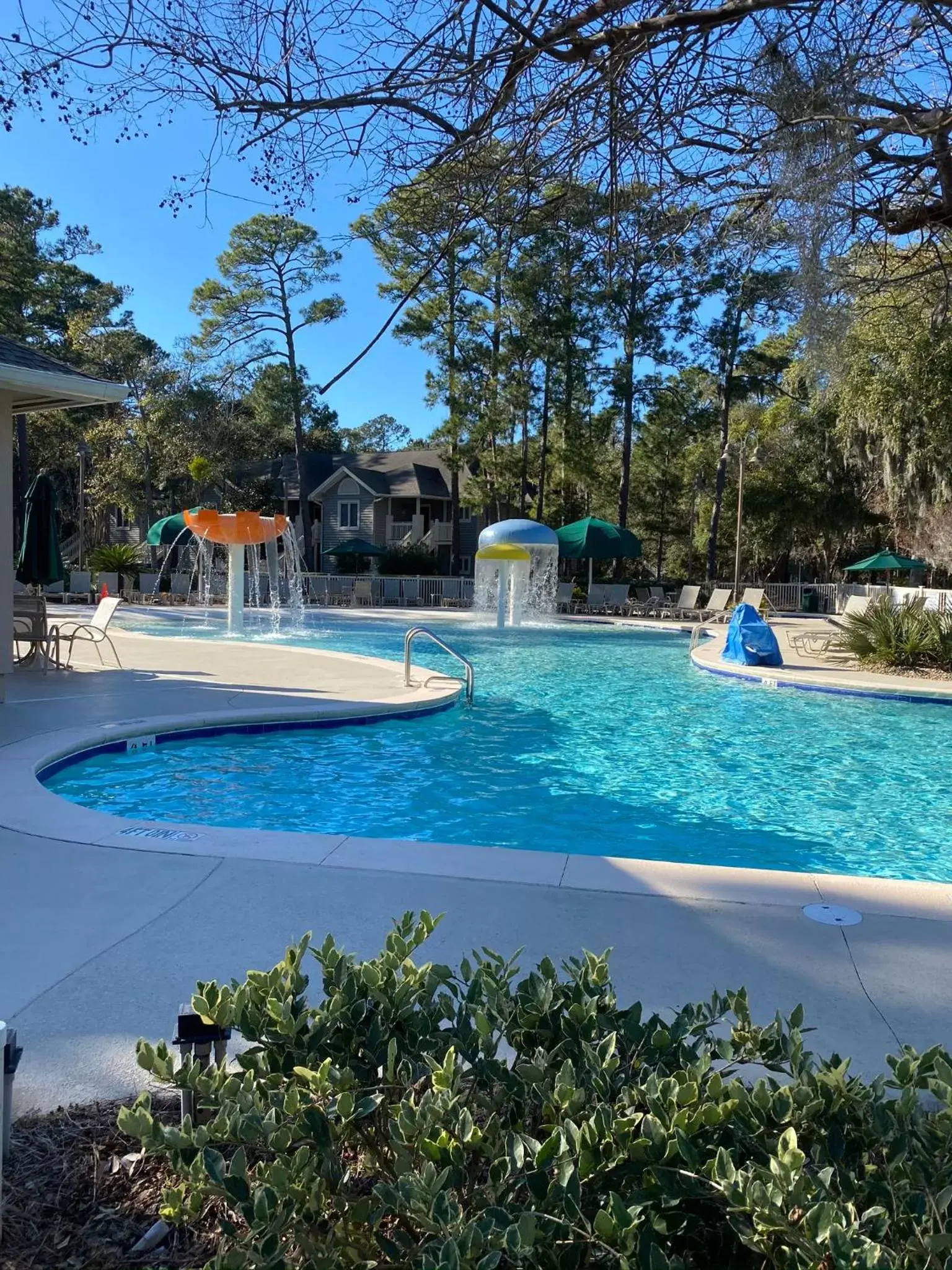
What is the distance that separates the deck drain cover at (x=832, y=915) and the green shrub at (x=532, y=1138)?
204 centimetres

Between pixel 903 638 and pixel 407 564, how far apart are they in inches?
909

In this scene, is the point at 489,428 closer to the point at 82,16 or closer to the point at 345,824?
the point at 345,824

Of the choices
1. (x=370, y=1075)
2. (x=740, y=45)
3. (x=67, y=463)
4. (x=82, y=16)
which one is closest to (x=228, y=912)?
(x=370, y=1075)

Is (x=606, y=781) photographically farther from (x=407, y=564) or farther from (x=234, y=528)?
(x=407, y=564)

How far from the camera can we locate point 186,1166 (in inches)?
67.6

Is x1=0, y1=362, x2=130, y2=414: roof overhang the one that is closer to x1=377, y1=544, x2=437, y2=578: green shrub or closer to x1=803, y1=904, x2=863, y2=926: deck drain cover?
x1=803, y1=904, x2=863, y2=926: deck drain cover

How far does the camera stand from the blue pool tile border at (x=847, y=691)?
12297 millimetres

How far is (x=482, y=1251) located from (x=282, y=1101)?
20.5 inches

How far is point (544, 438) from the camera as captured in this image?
1348 inches

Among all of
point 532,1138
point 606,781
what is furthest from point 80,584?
point 532,1138

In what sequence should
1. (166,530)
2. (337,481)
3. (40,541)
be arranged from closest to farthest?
(40,541)
(166,530)
(337,481)

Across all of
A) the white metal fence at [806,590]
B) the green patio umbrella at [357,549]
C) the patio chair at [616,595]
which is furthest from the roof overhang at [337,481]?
the white metal fence at [806,590]

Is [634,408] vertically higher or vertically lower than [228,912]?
higher

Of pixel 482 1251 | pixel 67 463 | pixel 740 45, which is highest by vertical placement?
pixel 67 463
